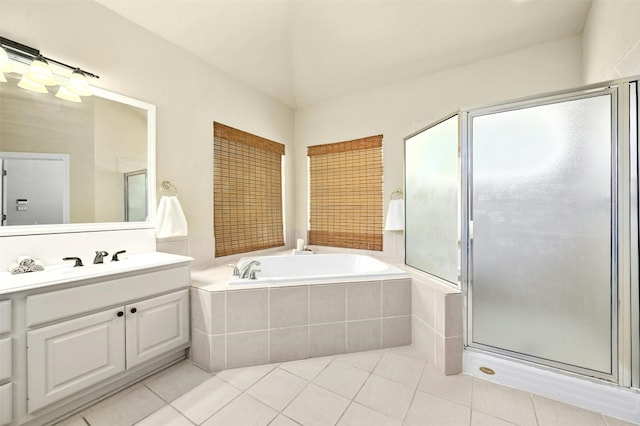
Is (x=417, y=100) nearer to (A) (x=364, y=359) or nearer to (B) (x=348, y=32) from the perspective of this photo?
(B) (x=348, y=32)

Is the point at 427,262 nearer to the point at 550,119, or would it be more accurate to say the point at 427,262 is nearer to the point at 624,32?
the point at 550,119

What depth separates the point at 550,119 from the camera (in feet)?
4.96

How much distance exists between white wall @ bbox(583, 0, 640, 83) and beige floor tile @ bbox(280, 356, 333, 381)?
2.46 m

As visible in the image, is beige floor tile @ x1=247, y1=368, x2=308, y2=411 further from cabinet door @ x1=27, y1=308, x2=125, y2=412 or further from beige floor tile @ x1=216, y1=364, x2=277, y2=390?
cabinet door @ x1=27, y1=308, x2=125, y2=412

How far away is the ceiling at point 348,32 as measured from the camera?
6.77 feet

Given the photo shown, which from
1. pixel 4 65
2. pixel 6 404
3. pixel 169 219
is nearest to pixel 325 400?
pixel 6 404

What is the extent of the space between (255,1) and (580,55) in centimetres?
278

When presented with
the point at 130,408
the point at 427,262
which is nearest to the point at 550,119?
the point at 427,262

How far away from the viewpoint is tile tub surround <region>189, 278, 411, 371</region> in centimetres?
178

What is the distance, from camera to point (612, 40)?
5.20 ft

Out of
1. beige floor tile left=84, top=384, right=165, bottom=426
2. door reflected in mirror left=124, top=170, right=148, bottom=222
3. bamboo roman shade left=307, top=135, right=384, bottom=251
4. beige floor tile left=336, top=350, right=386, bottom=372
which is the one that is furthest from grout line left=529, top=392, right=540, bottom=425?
door reflected in mirror left=124, top=170, right=148, bottom=222

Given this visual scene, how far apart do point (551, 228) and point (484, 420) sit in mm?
1114

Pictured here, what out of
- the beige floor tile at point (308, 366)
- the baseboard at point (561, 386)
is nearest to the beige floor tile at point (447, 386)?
the baseboard at point (561, 386)

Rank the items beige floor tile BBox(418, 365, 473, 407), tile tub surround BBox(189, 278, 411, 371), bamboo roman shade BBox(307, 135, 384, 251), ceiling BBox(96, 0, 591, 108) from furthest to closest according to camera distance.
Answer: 1. bamboo roman shade BBox(307, 135, 384, 251)
2. ceiling BBox(96, 0, 591, 108)
3. tile tub surround BBox(189, 278, 411, 371)
4. beige floor tile BBox(418, 365, 473, 407)
